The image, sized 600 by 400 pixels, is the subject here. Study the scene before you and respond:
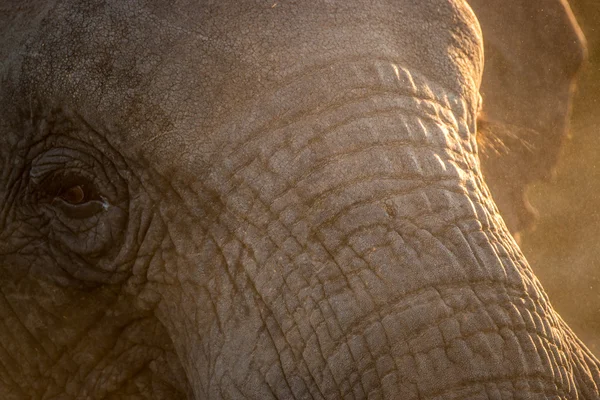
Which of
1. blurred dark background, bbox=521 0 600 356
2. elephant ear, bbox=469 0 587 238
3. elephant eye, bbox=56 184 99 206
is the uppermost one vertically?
elephant eye, bbox=56 184 99 206

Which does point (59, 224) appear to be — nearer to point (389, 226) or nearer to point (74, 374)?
point (74, 374)

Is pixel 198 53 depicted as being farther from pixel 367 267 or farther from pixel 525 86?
pixel 525 86

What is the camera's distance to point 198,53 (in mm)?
1989

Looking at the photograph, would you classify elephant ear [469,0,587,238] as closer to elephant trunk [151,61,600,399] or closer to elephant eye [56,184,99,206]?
elephant trunk [151,61,600,399]

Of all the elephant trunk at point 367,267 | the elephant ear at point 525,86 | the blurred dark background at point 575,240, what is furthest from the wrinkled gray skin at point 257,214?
the blurred dark background at point 575,240

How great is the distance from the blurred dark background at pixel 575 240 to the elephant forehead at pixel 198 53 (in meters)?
2.11

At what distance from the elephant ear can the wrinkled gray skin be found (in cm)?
51

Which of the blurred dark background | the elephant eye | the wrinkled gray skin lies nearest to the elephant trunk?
the wrinkled gray skin

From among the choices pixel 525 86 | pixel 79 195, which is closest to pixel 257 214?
pixel 79 195

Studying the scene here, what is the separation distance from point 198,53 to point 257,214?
342 mm

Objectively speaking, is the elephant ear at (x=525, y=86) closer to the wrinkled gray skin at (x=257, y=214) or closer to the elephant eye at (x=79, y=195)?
the wrinkled gray skin at (x=257, y=214)

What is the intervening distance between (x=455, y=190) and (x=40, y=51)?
0.89 m

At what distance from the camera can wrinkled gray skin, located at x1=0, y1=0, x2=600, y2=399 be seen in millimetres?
1745

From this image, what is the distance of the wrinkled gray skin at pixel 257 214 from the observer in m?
1.75
